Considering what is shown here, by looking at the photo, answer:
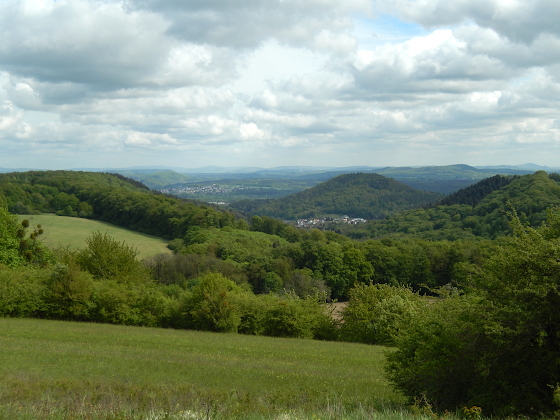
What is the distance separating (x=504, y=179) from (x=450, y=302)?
186 meters

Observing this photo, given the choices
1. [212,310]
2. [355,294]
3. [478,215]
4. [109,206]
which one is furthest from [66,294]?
[478,215]

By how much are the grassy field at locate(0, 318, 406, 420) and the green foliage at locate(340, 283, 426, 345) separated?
747 centimetres

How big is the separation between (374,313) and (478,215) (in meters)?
125

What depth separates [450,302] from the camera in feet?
46.0

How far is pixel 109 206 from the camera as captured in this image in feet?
443

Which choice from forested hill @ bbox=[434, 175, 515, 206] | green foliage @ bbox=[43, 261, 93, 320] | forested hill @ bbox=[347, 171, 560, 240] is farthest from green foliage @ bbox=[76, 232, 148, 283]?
forested hill @ bbox=[434, 175, 515, 206]

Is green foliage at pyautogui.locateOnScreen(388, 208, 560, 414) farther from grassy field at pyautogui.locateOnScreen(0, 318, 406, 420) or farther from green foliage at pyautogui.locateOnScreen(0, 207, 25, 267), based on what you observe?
green foliage at pyautogui.locateOnScreen(0, 207, 25, 267)

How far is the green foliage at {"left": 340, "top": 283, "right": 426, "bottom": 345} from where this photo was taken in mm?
36531

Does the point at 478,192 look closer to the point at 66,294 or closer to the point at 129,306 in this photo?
the point at 129,306

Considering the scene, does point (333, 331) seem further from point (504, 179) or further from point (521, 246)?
point (504, 179)

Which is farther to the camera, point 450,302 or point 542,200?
point 542,200

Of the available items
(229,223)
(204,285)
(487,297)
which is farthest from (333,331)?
(229,223)

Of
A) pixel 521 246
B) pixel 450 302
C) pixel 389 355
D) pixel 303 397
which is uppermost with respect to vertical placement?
pixel 521 246

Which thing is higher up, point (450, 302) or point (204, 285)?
point (450, 302)
